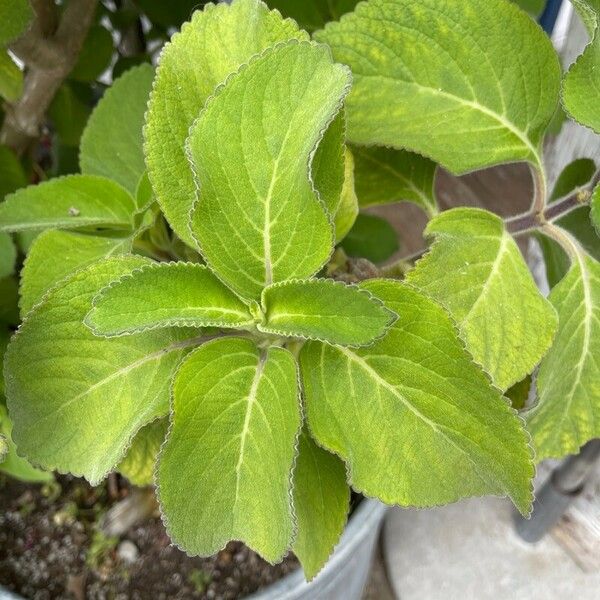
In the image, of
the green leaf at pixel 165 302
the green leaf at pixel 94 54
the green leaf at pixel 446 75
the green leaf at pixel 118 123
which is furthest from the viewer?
the green leaf at pixel 94 54

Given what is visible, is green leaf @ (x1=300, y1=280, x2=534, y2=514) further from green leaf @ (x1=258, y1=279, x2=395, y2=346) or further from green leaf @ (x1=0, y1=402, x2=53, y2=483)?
green leaf @ (x1=0, y1=402, x2=53, y2=483)

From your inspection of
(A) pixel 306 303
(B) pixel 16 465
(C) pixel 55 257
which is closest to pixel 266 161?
(A) pixel 306 303

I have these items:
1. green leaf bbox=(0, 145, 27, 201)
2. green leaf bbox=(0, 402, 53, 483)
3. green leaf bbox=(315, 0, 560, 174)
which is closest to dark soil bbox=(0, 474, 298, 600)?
green leaf bbox=(0, 402, 53, 483)

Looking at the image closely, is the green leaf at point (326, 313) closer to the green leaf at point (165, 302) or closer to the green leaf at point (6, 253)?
the green leaf at point (165, 302)

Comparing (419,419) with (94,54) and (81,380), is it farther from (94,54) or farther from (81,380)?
(94,54)

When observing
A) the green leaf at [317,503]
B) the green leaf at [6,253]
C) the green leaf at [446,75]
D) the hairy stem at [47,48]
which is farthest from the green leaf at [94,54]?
the green leaf at [317,503]

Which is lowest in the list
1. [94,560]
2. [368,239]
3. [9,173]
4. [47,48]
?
[94,560]
